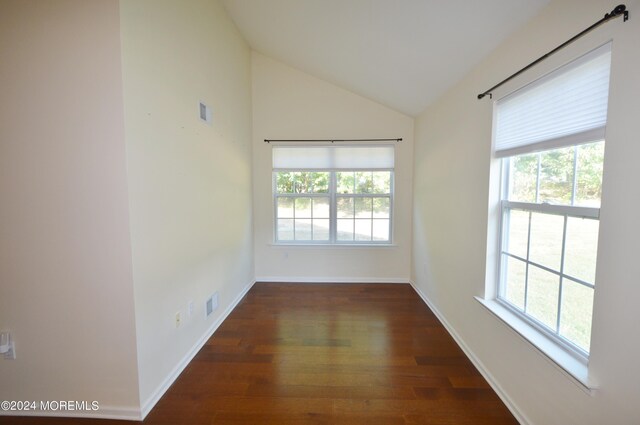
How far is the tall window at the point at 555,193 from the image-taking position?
1214 mm

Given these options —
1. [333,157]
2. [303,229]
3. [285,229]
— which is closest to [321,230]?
[303,229]

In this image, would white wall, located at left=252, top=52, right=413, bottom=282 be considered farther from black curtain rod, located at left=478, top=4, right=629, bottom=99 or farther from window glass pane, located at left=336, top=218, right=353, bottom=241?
black curtain rod, located at left=478, top=4, right=629, bottom=99

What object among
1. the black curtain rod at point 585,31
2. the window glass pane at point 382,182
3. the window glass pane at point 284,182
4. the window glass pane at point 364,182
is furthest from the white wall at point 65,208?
the window glass pane at point 382,182

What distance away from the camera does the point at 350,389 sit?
71.9 inches

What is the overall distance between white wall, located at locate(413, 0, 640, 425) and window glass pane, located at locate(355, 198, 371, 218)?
46.0 inches

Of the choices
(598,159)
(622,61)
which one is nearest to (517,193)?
(598,159)

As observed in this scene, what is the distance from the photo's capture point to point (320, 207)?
13.0ft

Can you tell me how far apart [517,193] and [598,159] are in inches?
23.3

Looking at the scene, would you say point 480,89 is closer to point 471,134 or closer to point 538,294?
point 471,134

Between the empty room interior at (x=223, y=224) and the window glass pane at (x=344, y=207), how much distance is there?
150cm

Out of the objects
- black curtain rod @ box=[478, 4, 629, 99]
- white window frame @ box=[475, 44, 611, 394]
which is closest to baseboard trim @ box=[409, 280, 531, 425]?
white window frame @ box=[475, 44, 611, 394]

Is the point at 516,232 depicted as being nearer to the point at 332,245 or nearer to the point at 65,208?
the point at 332,245

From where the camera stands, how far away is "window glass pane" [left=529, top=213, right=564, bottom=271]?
4.68 feet

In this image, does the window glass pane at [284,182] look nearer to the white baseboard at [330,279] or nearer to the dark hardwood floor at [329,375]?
the white baseboard at [330,279]
